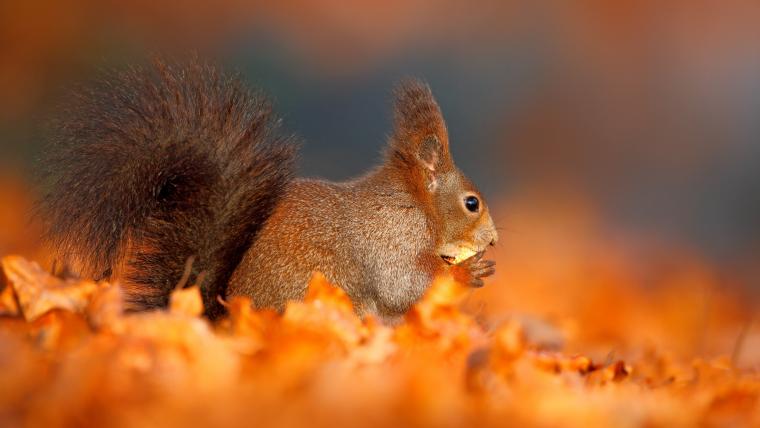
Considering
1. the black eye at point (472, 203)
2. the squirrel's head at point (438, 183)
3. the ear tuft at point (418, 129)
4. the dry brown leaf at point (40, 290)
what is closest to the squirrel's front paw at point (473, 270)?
the squirrel's head at point (438, 183)

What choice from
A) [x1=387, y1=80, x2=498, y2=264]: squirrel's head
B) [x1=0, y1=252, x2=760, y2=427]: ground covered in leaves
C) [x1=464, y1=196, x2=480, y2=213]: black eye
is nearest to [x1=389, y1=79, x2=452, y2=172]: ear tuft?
[x1=387, y1=80, x2=498, y2=264]: squirrel's head

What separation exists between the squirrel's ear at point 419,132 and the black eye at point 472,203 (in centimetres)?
13

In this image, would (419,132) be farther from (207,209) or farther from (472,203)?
(207,209)

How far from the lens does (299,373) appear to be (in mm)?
1609

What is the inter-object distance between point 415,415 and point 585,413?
1.18 ft

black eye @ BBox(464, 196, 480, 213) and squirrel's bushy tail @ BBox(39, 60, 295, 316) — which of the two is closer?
squirrel's bushy tail @ BBox(39, 60, 295, 316)

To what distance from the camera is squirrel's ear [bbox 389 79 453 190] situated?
2930 millimetres

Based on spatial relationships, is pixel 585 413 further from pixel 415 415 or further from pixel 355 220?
pixel 355 220

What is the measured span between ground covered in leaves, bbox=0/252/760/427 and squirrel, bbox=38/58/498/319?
0.92 ft

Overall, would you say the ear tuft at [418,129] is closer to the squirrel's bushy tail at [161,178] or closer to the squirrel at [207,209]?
the squirrel at [207,209]

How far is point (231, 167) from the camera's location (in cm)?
250

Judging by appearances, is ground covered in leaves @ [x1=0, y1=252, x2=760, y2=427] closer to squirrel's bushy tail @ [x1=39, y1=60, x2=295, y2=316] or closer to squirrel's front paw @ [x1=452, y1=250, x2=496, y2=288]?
squirrel's bushy tail @ [x1=39, y1=60, x2=295, y2=316]

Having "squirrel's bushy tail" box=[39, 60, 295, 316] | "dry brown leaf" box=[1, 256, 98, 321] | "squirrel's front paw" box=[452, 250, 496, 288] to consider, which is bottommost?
"dry brown leaf" box=[1, 256, 98, 321]

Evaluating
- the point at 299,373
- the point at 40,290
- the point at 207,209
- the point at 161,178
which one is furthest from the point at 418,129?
the point at 299,373
